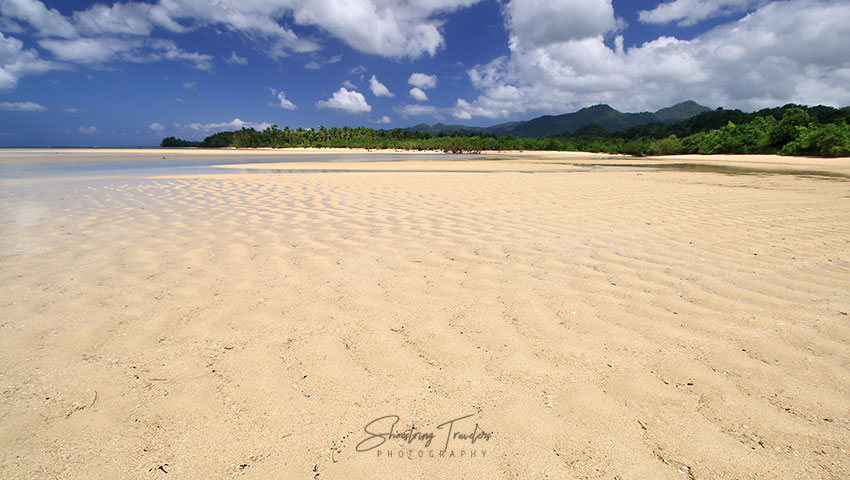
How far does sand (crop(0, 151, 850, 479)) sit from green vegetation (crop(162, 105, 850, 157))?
109 feet

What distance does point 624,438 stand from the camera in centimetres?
160

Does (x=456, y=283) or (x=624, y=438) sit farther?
(x=456, y=283)

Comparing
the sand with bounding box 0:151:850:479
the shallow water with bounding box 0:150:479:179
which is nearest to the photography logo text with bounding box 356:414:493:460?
the sand with bounding box 0:151:850:479

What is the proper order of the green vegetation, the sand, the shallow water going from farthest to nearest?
1. the green vegetation
2. the shallow water
3. the sand

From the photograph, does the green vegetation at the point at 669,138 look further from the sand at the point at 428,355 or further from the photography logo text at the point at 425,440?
the photography logo text at the point at 425,440

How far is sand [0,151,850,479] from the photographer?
1.54 meters

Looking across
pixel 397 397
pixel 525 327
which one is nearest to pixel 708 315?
pixel 525 327

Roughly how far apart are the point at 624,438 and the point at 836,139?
120 ft

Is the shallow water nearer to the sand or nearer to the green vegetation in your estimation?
the sand

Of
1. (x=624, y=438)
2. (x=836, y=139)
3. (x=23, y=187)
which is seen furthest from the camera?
(x=836, y=139)

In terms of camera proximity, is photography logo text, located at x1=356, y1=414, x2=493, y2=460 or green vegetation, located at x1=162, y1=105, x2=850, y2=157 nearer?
photography logo text, located at x1=356, y1=414, x2=493, y2=460

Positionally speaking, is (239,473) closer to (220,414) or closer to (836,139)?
(220,414)

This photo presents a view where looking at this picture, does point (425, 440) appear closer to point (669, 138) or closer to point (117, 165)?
point (117, 165)

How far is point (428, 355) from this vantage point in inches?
87.9
